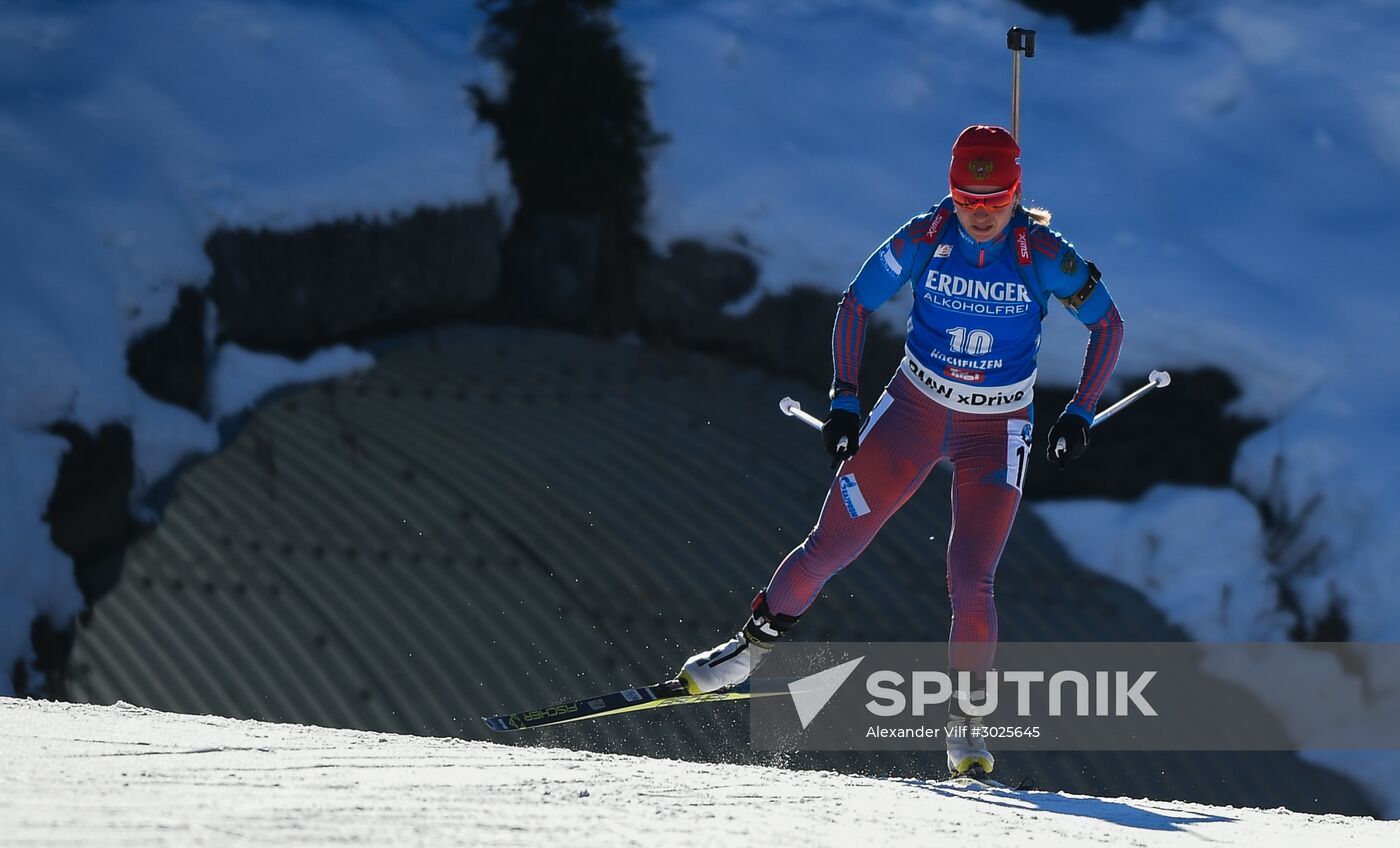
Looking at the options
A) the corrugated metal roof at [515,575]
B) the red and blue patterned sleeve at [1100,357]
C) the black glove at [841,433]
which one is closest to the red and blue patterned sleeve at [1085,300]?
the red and blue patterned sleeve at [1100,357]

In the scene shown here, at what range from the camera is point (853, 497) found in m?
5.89

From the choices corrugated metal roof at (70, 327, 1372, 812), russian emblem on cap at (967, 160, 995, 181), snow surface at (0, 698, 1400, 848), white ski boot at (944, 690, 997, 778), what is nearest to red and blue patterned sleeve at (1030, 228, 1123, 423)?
russian emblem on cap at (967, 160, 995, 181)

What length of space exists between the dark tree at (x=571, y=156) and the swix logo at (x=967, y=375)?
742 cm

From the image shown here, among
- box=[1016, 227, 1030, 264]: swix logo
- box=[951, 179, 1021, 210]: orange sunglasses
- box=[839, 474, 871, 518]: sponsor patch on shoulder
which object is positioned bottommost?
box=[839, 474, 871, 518]: sponsor patch on shoulder

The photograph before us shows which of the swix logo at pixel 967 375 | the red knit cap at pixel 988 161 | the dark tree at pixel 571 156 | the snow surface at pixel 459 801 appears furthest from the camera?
the dark tree at pixel 571 156

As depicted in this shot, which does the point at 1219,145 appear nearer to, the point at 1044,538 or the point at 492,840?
the point at 1044,538

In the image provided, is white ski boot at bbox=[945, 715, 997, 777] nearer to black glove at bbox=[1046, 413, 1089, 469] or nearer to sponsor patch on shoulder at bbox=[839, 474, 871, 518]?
sponsor patch on shoulder at bbox=[839, 474, 871, 518]

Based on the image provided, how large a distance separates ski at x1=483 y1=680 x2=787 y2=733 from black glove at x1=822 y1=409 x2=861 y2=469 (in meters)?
1.05

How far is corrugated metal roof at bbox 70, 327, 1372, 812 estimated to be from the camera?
880 cm

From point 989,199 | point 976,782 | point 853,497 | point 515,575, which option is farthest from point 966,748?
point 515,575

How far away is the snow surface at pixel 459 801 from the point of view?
4035 mm

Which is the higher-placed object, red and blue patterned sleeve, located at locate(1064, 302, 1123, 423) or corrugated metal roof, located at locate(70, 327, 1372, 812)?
red and blue patterned sleeve, located at locate(1064, 302, 1123, 423)

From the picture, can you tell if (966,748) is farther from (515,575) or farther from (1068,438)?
(515,575)

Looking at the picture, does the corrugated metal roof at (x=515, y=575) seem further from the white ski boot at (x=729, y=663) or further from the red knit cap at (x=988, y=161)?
the red knit cap at (x=988, y=161)
